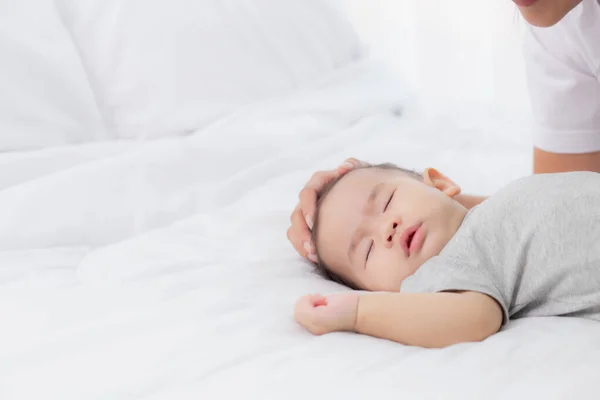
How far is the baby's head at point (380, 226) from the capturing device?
98cm

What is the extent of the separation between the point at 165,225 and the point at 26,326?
0.43 m

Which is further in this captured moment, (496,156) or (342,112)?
(342,112)

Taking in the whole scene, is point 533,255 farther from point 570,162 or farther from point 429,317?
point 570,162

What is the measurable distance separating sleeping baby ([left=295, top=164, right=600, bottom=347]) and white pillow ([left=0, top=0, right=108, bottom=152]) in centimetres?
74

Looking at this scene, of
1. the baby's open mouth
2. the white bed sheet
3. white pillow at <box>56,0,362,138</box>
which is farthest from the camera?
Result: white pillow at <box>56,0,362,138</box>

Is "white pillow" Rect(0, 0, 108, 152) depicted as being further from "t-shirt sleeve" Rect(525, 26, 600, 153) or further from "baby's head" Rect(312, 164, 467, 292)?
"t-shirt sleeve" Rect(525, 26, 600, 153)

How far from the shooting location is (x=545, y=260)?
0.87 m

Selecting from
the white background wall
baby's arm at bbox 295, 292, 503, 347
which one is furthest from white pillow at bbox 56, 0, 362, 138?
baby's arm at bbox 295, 292, 503, 347

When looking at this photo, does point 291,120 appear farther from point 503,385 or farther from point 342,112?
point 503,385

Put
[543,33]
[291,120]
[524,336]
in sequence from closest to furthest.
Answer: [524,336] < [543,33] < [291,120]

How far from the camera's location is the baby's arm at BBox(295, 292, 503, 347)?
0.80 m

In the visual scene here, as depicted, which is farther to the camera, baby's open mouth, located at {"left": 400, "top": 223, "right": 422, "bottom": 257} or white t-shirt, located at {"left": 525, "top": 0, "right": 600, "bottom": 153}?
white t-shirt, located at {"left": 525, "top": 0, "right": 600, "bottom": 153}

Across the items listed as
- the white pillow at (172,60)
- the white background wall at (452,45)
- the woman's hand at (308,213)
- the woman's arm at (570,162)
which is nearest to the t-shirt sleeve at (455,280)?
the woman's hand at (308,213)

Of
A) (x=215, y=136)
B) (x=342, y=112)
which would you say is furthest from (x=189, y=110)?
(x=342, y=112)
